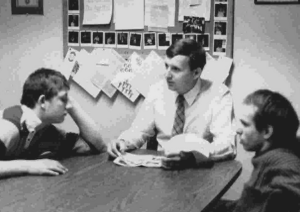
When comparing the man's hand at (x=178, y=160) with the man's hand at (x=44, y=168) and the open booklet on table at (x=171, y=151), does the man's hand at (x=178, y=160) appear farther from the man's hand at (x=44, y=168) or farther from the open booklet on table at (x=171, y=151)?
the man's hand at (x=44, y=168)

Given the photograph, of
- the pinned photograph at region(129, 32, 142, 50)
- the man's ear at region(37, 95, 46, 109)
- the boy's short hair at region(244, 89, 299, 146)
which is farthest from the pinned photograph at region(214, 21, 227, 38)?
the boy's short hair at region(244, 89, 299, 146)

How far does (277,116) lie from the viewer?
1.55 m

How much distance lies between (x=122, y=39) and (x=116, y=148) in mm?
1239

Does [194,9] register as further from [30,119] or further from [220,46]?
[30,119]

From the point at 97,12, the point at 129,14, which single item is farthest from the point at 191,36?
the point at 97,12

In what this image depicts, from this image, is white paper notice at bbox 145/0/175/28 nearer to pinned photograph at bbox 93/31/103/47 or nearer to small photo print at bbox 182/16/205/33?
small photo print at bbox 182/16/205/33

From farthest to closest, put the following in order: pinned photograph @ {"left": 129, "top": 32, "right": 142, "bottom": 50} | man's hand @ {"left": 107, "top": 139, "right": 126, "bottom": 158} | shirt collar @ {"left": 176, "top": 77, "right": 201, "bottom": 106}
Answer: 1. pinned photograph @ {"left": 129, "top": 32, "right": 142, "bottom": 50}
2. shirt collar @ {"left": 176, "top": 77, "right": 201, "bottom": 106}
3. man's hand @ {"left": 107, "top": 139, "right": 126, "bottom": 158}

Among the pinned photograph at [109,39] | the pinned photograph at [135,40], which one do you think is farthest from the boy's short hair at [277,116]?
the pinned photograph at [109,39]

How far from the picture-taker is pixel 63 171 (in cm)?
185

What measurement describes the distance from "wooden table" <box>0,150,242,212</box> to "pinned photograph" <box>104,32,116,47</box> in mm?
1391

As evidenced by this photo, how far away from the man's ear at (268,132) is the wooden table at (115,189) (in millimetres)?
249

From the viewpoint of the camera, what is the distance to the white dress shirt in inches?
100

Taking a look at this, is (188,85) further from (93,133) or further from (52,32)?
(52,32)

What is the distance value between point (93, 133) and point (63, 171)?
492 millimetres
